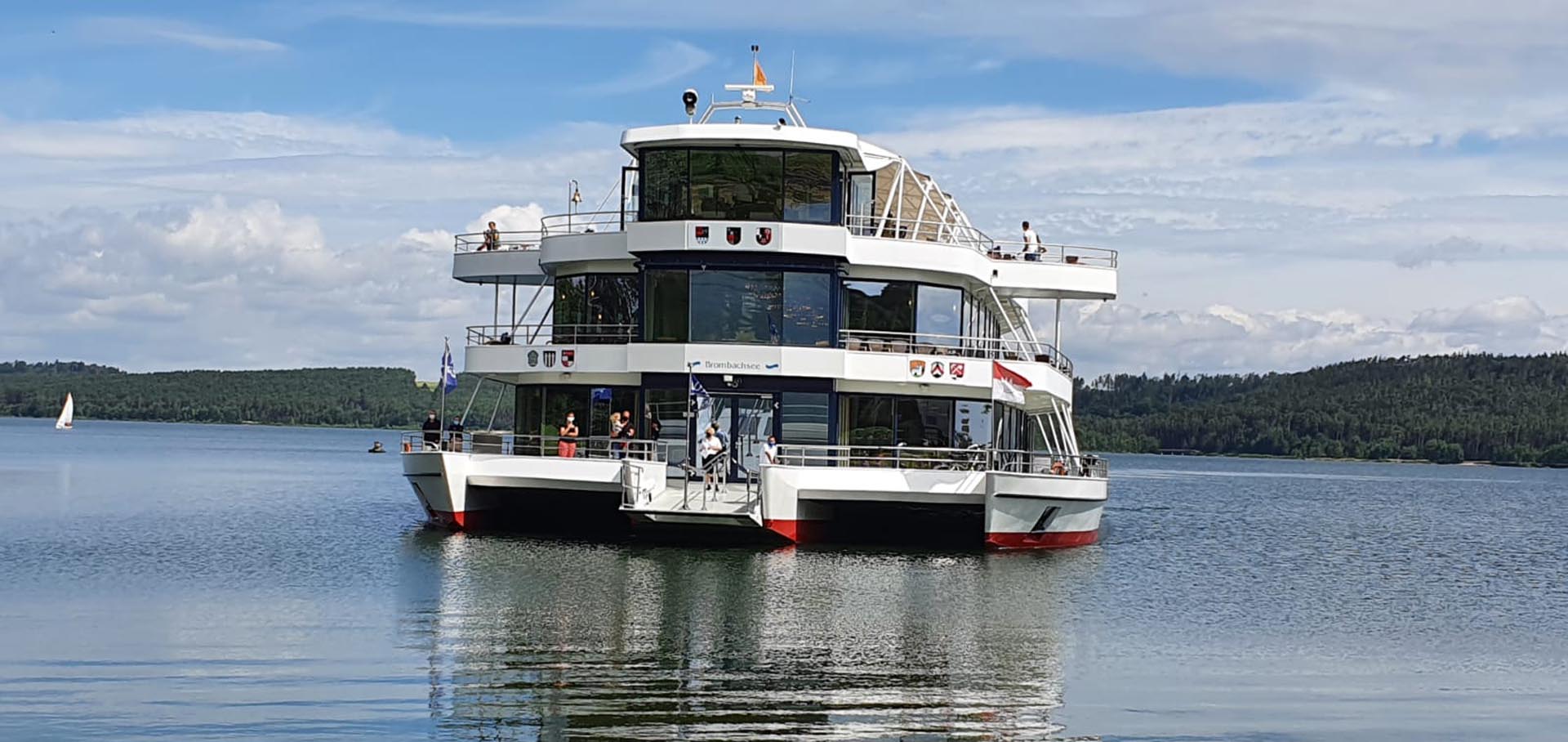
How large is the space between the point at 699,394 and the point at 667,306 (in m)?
2.04

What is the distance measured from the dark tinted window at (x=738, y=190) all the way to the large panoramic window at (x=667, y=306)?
1316 millimetres

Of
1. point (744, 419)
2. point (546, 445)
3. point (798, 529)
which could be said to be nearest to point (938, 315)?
point (744, 419)

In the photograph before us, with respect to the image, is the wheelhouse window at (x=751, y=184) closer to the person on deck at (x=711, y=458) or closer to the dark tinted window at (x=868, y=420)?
the dark tinted window at (x=868, y=420)

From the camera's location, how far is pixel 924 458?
3438 cm

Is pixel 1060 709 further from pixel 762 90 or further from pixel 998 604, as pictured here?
pixel 762 90

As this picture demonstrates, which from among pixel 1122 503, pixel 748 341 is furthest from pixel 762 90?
pixel 1122 503

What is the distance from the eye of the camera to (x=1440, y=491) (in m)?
104

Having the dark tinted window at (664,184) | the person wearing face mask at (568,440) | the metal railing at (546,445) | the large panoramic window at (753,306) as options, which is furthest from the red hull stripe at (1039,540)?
the dark tinted window at (664,184)

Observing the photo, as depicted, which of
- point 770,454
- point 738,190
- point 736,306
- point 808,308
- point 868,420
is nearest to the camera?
point 770,454

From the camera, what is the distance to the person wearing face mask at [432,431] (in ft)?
119

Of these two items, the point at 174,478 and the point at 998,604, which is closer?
the point at 998,604

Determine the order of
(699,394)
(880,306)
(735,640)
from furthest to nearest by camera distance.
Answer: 1. (880,306)
2. (699,394)
3. (735,640)

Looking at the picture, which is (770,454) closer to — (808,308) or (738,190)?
(808,308)

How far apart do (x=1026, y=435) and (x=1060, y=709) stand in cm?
2677
